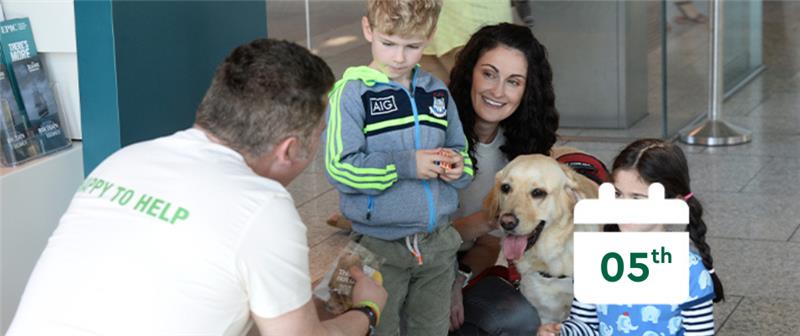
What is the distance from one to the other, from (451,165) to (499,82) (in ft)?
2.01

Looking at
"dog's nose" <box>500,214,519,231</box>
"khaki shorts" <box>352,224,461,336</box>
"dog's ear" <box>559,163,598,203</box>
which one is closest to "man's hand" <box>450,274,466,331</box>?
"khaki shorts" <box>352,224,461,336</box>

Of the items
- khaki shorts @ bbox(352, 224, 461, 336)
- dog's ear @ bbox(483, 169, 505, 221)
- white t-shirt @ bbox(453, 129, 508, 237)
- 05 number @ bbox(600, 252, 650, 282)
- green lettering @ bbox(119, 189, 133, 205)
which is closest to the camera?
05 number @ bbox(600, 252, 650, 282)

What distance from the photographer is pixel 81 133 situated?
3.76m

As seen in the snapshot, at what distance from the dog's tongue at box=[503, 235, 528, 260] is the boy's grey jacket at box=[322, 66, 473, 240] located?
0.24 m

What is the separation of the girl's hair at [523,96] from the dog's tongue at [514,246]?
359mm

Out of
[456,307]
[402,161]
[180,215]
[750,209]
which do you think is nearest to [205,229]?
[180,215]

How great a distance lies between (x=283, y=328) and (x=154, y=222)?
0.35m

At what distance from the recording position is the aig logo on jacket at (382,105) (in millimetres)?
3389

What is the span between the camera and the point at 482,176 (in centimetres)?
402

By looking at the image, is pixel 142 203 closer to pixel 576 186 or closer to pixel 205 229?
pixel 205 229

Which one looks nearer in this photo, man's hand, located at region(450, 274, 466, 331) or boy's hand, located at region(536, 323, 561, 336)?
boy's hand, located at region(536, 323, 561, 336)

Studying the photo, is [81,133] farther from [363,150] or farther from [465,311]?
[465,311]

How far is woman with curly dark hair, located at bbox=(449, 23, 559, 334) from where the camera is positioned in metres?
3.86

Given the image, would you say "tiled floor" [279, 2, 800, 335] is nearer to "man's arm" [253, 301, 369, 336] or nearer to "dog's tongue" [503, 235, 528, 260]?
"dog's tongue" [503, 235, 528, 260]
